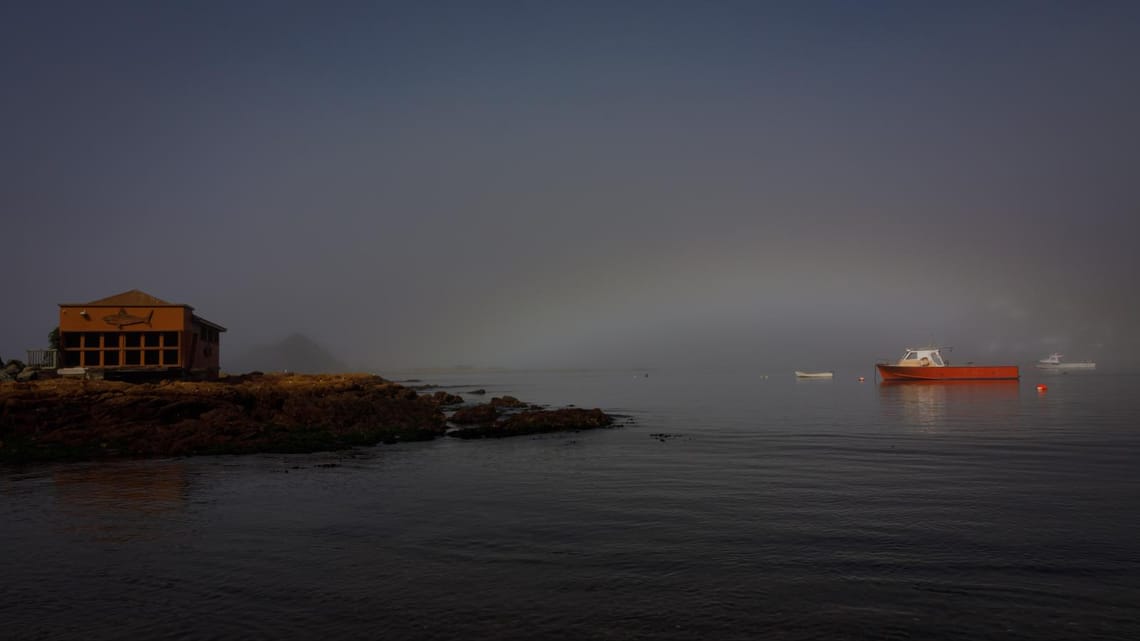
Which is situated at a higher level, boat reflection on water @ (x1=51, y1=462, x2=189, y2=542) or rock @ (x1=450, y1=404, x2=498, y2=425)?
rock @ (x1=450, y1=404, x2=498, y2=425)

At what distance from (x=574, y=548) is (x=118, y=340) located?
178 feet

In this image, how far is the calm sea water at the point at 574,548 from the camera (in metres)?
10.1

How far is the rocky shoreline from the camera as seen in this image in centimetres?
2912

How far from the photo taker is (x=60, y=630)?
9.69 m

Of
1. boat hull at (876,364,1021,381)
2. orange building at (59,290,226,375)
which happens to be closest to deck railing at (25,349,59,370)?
orange building at (59,290,226,375)

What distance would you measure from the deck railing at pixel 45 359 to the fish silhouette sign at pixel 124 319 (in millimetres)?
4708

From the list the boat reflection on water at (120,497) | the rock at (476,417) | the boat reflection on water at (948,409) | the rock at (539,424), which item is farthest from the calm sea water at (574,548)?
the boat reflection on water at (948,409)

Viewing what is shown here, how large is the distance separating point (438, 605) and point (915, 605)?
26.3 feet

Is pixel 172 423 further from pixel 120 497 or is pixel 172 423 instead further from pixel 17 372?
pixel 17 372

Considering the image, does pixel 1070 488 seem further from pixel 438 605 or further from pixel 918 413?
pixel 918 413

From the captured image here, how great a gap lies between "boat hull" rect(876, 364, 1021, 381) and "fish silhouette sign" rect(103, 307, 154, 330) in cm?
10956

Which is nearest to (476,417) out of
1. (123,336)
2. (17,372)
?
(123,336)

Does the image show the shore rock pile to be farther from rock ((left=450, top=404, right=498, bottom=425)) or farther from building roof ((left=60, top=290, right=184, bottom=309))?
rock ((left=450, top=404, right=498, bottom=425))

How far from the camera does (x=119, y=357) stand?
173 feet
